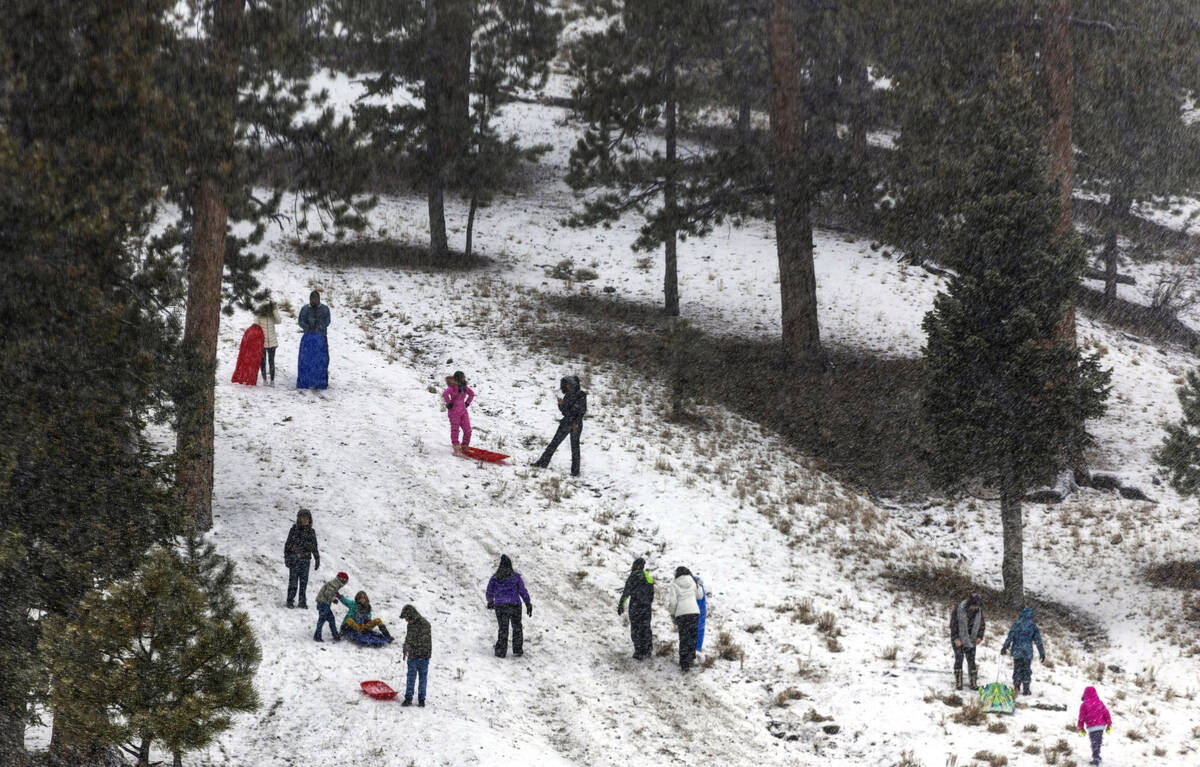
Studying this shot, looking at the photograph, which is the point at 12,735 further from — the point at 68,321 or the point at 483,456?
the point at 483,456

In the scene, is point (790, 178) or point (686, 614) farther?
point (790, 178)

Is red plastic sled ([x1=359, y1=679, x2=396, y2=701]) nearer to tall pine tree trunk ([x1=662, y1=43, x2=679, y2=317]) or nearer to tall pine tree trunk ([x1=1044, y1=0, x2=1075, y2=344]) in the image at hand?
tall pine tree trunk ([x1=662, y1=43, x2=679, y2=317])

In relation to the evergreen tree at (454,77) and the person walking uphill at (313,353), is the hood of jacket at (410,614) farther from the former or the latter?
the evergreen tree at (454,77)

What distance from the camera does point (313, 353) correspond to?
21625mm

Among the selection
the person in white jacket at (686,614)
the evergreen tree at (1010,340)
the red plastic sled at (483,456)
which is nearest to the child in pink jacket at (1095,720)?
the person in white jacket at (686,614)

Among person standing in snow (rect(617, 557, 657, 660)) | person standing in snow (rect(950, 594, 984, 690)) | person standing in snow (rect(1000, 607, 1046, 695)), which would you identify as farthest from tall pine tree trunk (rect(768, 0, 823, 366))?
person standing in snow (rect(617, 557, 657, 660))

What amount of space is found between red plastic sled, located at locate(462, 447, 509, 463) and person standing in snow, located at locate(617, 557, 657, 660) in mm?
5712

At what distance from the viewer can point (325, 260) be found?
108 feet

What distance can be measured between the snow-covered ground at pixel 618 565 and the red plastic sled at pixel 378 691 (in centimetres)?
11

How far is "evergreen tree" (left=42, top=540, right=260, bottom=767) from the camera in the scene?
8172 millimetres

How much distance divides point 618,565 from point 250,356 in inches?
376

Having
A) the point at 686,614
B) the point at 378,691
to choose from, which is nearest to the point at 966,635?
the point at 686,614

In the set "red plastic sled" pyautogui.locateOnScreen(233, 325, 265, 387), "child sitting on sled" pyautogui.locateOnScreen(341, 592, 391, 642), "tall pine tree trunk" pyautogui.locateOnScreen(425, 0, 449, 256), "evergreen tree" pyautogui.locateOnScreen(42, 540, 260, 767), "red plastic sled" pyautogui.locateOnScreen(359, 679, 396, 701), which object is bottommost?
"red plastic sled" pyautogui.locateOnScreen(359, 679, 396, 701)

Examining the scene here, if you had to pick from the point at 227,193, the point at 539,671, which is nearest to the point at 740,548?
the point at 539,671
